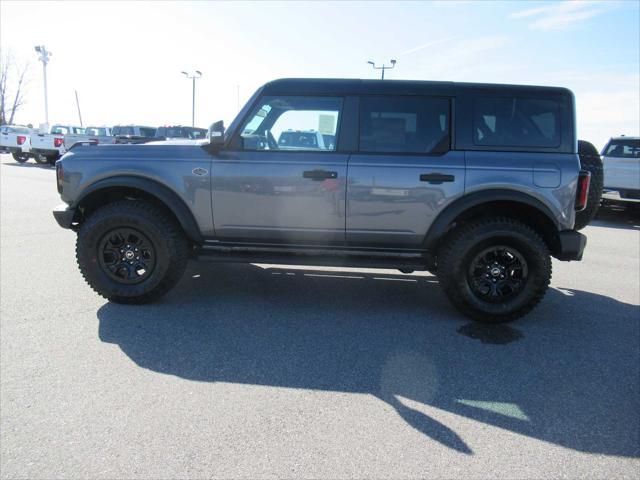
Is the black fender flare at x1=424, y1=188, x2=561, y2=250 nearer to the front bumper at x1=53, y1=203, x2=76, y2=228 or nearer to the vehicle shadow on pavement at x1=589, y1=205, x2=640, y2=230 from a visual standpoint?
the front bumper at x1=53, y1=203, x2=76, y2=228

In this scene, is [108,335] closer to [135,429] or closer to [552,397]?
[135,429]

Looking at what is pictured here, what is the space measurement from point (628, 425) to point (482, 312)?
4.94ft

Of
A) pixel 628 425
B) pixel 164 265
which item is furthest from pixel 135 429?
pixel 628 425

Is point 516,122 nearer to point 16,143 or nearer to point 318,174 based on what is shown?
point 318,174

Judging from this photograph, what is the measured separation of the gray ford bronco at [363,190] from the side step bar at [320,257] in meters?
0.01

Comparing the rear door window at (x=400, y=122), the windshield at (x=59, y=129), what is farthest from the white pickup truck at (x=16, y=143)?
the rear door window at (x=400, y=122)

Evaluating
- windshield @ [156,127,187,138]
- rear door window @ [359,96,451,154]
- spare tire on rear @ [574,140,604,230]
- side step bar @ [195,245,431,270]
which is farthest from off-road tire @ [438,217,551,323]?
windshield @ [156,127,187,138]

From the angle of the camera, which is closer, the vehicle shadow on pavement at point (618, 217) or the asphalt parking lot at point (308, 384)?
the asphalt parking lot at point (308, 384)

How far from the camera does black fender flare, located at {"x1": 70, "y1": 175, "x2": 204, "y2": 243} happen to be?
13.2 ft

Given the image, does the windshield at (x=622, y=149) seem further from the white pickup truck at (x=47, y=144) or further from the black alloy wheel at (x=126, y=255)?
the white pickup truck at (x=47, y=144)

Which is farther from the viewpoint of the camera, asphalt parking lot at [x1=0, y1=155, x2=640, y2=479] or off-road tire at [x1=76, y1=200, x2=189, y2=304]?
off-road tire at [x1=76, y1=200, x2=189, y2=304]

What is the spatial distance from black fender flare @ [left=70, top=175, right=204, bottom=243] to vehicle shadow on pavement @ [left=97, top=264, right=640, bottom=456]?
2.62ft

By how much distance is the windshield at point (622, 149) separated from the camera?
35.3 feet

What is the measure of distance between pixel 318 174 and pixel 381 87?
985mm
